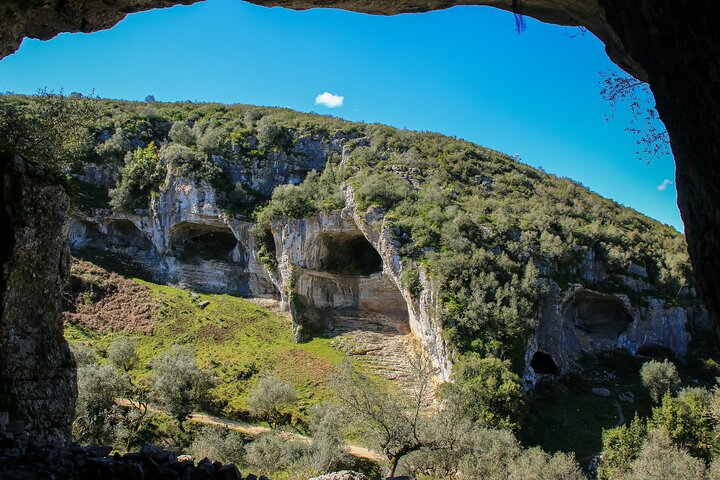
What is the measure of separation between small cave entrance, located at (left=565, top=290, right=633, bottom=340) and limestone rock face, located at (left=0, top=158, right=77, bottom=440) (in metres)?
36.8

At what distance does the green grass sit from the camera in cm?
2827

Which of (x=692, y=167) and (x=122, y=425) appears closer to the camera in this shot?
(x=692, y=167)

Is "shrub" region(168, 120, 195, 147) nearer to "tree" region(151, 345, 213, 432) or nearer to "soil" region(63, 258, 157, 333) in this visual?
"soil" region(63, 258, 157, 333)

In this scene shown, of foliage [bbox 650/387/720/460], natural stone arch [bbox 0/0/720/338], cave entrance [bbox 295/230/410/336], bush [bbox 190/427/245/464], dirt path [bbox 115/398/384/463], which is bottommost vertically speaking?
dirt path [bbox 115/398/384/463]

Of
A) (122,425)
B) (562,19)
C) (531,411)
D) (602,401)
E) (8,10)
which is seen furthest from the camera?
(602,401)

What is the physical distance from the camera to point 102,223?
4397 centimetres

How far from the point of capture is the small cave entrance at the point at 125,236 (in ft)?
147

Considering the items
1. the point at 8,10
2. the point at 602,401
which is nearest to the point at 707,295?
the point at 8,10

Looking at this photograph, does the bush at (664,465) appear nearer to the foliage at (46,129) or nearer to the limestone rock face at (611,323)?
the limestone rock face at (611,323)

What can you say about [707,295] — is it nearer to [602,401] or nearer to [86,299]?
[602,401]

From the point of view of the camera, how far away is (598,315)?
3997 centimetres

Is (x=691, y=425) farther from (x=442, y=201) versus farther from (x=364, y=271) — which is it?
(x=364, y=271)

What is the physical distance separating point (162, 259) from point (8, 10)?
39.0 meters

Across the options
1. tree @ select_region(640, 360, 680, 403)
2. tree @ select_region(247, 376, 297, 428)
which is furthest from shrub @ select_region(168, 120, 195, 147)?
tree @ select_region(640, 360, 680, 403)
